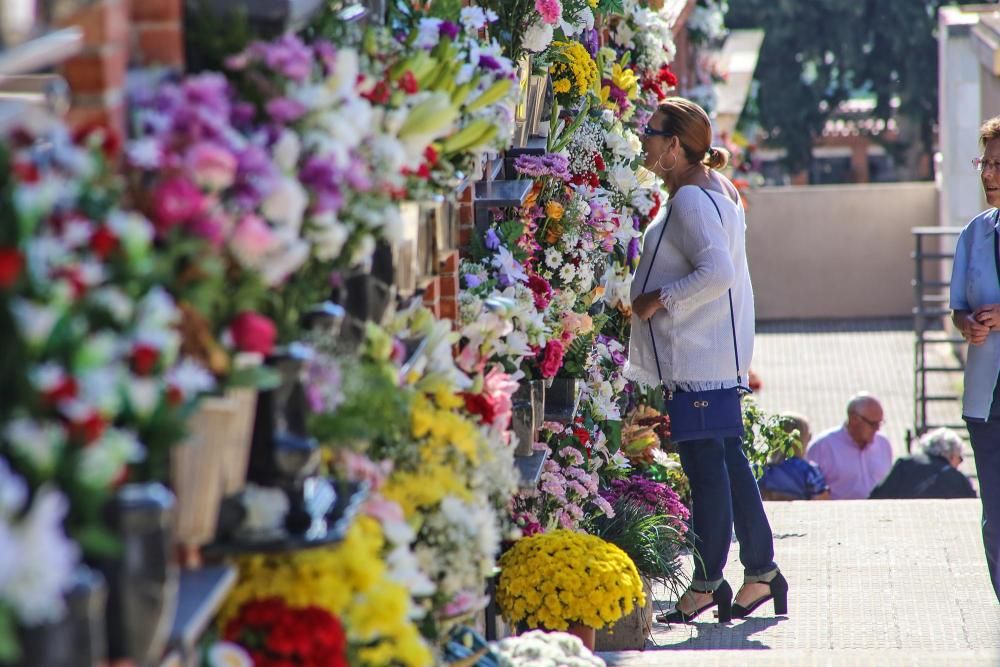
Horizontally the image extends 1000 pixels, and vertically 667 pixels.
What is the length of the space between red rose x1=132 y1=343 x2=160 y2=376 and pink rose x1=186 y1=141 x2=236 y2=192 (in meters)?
0.27

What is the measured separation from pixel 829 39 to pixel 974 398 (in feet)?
70.7

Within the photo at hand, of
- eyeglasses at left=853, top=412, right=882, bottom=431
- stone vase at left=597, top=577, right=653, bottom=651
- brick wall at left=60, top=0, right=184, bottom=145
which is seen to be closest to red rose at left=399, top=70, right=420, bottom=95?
brick wall at left=60, top=0, right=184, bottom=145

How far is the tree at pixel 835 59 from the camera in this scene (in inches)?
975

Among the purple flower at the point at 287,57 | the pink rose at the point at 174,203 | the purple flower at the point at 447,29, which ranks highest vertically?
the purple flower at the point at 447,29

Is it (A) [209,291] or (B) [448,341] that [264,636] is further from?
(B) [448,341]

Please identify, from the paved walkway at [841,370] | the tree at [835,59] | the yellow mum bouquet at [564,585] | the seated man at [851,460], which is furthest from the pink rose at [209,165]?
the tree at [835,59]

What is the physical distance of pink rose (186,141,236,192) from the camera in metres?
1.79

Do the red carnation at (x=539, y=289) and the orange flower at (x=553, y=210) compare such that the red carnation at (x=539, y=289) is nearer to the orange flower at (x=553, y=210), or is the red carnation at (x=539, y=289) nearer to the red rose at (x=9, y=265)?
the orange flower at (x=553, y=210)

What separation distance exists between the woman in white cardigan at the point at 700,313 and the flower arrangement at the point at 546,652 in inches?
46.2

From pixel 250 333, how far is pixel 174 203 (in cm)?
20

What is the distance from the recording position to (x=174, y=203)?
1.72 m

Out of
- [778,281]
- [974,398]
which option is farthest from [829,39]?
[974,398]

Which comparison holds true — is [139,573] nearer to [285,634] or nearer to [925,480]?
[285,634]

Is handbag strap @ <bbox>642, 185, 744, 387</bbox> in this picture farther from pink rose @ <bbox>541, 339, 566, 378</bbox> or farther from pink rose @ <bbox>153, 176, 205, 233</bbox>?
pink rose @ <bbox>153, 176, 205, 233</bbox>
